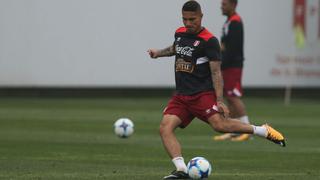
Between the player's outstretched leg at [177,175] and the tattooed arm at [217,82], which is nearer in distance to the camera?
the player's outstretched leg at [177,175]

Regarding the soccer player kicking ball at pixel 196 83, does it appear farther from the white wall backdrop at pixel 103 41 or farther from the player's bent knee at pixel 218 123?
the white wall backdrop at pixel 103 41

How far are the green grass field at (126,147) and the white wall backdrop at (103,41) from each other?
4362 millimetres

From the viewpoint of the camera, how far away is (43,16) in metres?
28.8

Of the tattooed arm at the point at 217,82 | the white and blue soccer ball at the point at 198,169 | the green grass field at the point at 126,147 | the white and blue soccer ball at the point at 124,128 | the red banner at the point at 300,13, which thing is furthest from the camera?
the red banner at the point at 300,13

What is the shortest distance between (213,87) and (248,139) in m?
5.67

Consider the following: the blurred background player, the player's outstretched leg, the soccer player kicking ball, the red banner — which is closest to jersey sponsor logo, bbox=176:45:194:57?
the soccer player kicking ball

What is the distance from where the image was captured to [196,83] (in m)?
11.3

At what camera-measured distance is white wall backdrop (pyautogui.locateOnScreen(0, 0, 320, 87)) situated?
94.6ft

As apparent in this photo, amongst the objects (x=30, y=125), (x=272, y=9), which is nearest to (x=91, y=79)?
(x=272, y=9)

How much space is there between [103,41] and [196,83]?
18170 millimetres

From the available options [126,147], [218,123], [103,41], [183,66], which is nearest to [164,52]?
[183,66]

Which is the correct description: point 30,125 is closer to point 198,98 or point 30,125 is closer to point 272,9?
point 198,98

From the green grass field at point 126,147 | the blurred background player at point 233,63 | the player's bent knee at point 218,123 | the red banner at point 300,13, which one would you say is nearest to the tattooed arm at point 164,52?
the player's bent knee at point 218,123

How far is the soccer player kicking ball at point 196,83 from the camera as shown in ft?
36.4
